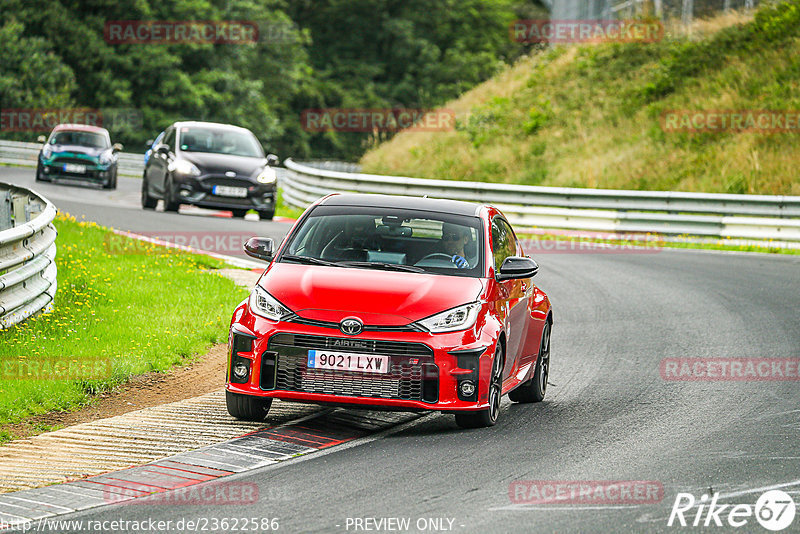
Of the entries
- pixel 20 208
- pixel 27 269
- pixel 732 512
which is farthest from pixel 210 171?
pixel 732 512

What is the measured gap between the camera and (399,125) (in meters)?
68.1

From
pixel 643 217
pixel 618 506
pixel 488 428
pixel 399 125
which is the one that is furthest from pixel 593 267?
pixel 399 125

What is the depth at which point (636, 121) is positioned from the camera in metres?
34.4

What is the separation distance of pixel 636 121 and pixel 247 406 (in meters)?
27.8

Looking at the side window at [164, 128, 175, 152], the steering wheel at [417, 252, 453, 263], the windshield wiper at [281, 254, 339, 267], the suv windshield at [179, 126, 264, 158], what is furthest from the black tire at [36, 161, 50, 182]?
the steering wheel at [417, 252, 453, 263]

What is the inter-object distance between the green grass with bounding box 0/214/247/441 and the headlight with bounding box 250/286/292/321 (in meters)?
1.67

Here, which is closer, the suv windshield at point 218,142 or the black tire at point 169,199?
the black tire at point 169,199

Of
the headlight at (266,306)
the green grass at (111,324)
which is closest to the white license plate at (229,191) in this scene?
the green grass at (111,324)

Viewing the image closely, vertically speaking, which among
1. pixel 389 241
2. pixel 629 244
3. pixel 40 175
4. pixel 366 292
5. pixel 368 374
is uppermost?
pixel 389 241

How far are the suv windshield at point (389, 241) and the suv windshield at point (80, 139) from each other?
81.2 feet

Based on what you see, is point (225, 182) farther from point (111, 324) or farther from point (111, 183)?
point (111, 324)

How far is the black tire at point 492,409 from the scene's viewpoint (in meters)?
8.12

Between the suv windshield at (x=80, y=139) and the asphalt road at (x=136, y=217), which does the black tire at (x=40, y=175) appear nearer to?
the suv windshield at (x=80, y=139)

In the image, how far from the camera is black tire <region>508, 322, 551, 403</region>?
9.50m
